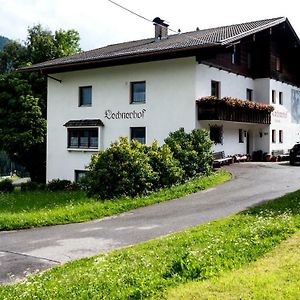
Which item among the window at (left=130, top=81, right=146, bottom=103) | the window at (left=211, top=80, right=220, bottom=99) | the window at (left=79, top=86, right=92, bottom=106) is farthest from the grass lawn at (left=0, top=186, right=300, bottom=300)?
the window at (left=79, top=86, right=92, bottom=106)

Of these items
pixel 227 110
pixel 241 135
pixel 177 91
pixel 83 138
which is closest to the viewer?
pixel 227 110

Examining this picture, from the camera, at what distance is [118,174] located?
607 inches

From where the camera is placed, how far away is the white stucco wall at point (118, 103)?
23.5 m

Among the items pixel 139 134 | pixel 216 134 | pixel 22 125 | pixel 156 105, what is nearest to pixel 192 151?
pixel 156 105

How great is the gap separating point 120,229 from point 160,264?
4.36 meters

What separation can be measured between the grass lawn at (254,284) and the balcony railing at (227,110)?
1635 cm

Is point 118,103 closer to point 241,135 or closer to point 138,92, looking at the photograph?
point 138,92

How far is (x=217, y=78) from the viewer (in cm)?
2505

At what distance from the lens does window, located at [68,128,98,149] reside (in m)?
27.6

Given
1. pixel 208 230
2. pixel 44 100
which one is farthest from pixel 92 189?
pixel 44 100

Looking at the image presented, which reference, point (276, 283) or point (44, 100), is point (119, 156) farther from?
point (44, 100)

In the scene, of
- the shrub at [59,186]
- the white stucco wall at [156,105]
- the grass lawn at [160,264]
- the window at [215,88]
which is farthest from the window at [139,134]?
the grass lawn at [160,264]

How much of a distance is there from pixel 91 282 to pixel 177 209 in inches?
291

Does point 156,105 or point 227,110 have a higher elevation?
point 156,105
